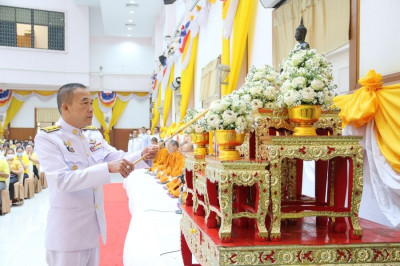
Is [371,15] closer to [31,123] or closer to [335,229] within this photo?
[335,229]

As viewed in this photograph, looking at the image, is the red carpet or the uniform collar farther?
the red carpet

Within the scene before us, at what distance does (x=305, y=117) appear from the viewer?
166 cm

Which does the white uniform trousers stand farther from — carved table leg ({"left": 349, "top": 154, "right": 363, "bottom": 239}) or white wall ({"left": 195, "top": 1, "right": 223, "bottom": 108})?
white wall ({"left": 195, "top": 1, "right": 223, "bottom": 108})

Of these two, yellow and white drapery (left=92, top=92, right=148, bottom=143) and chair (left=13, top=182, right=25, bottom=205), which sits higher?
yellow and white drapery (left=92, top=92, right=148, bottom=143)

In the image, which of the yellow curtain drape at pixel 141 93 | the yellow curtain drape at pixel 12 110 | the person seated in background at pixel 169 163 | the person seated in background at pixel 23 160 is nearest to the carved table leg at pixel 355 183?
the person seated in background at pixel 169 163

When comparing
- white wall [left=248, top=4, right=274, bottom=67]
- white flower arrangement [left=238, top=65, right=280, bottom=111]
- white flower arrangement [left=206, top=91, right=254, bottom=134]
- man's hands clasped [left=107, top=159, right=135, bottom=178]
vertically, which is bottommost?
man's hands clasped [left=107, top=159, right=135, bottom=178]

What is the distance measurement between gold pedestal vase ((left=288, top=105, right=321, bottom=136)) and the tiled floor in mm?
1509

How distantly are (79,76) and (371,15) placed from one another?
16.2 metres

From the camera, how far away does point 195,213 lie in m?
2.09

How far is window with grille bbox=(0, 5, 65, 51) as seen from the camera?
55.9 feet

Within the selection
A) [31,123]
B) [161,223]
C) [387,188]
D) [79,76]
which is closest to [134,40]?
[79,76]

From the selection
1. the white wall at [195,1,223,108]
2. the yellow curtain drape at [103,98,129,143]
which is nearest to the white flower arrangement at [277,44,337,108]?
the white wall at [195,1,223,108]

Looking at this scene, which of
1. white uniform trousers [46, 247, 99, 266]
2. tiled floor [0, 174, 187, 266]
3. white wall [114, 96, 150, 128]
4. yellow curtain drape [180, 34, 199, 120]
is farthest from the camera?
white wall [114, 96, 150, 128]

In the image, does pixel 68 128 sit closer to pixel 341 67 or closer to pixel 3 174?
pixel 341 67
